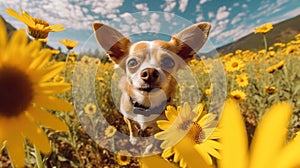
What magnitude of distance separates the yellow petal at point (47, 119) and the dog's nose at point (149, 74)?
206cm

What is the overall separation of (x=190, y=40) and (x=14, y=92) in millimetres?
2348

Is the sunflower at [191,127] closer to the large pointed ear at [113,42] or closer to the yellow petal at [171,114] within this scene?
the yellow petal at [171,114]

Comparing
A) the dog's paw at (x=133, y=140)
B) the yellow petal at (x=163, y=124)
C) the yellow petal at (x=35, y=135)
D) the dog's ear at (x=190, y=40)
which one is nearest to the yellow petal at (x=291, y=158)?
the yellow petal at (x=35, y=135)

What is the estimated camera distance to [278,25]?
4838 centimetres

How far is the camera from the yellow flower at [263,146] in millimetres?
130

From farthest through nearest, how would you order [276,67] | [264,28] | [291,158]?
[264,28]
[276,67]
[291,158]

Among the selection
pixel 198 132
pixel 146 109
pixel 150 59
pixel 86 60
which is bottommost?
pixel 146 109

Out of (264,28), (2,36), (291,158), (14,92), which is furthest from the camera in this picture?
(264,28)

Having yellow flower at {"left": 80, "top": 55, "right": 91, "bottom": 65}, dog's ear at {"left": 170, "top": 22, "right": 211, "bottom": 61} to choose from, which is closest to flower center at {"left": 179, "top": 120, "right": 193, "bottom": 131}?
dog's ear at {"left": 170, "top": 22, "right": 211, "bottom": 61}

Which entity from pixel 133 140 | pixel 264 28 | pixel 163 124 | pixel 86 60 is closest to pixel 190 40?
pixel 133 140

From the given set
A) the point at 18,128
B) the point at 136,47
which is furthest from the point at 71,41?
the point at 18,128

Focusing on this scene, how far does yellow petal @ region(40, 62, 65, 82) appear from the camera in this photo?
36 centimetres

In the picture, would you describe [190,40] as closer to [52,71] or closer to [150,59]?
[150,59]

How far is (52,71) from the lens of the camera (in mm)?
368
